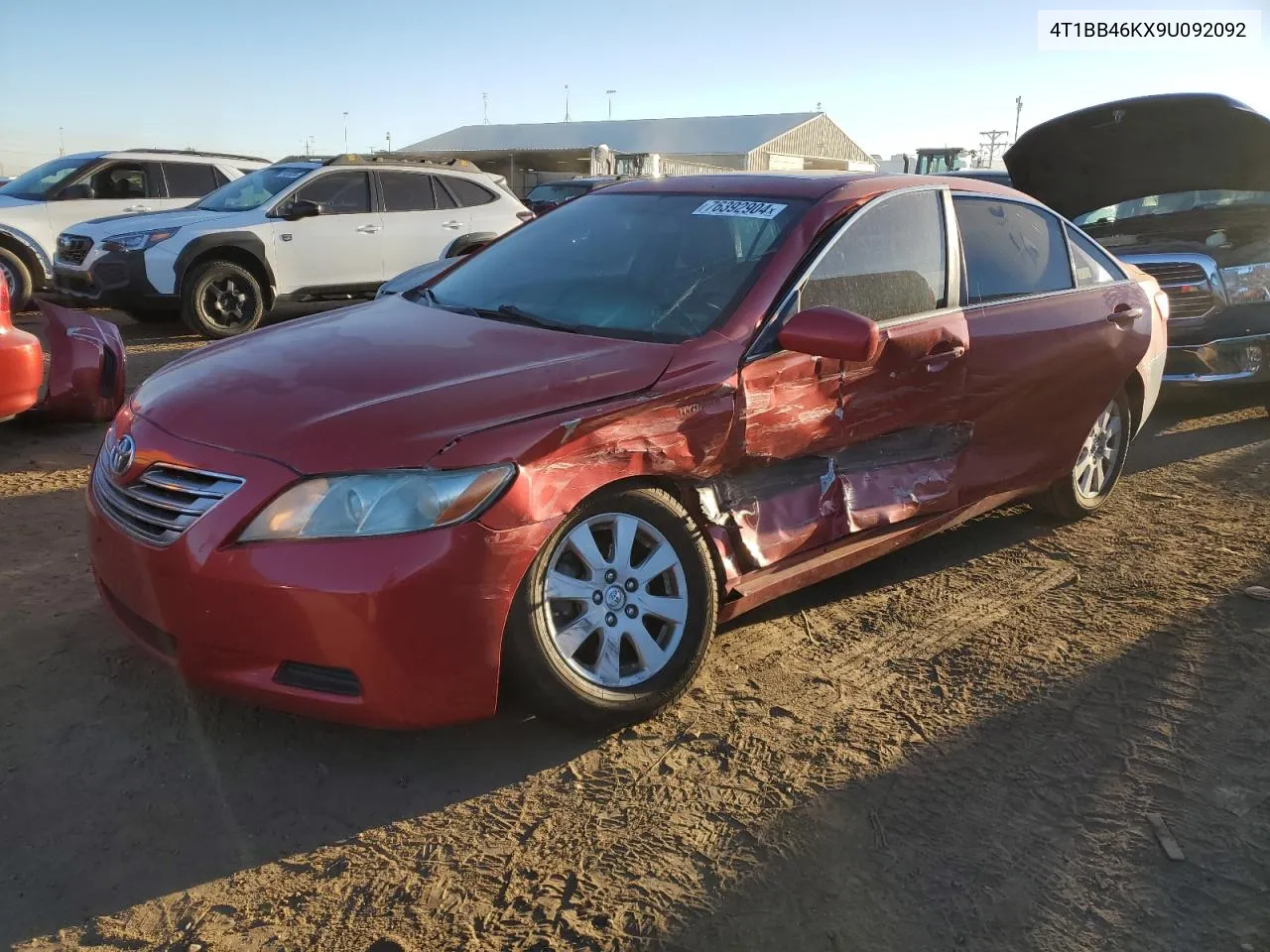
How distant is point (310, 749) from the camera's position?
9.57ft

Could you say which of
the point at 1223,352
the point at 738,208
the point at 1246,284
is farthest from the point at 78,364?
the point at 1246,284

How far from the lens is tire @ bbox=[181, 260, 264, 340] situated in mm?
9445

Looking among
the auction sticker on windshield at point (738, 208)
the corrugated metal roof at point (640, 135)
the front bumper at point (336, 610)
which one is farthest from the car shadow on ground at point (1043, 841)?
the corrugated metal roof at point (640, 135)

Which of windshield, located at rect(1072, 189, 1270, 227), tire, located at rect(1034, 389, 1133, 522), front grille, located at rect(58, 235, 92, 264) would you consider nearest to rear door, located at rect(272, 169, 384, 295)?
front grille, located at rect(58, 235, 92, 264)

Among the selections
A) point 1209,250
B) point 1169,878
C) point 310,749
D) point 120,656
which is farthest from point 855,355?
point 1209,250

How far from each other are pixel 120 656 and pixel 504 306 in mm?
1729

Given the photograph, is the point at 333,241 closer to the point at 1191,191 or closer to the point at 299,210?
the point at 299,210

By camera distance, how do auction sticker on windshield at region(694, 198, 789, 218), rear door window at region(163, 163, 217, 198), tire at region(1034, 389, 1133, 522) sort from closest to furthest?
auction sticker on windshield at region(694, 198, 789, 218)
tire at region(1034, 389, 1133, 522)
rear door window at region(163, 163, 217, 198)

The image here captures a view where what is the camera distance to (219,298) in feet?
31.8

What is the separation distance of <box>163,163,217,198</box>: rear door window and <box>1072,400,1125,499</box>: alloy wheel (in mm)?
10768

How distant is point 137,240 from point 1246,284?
8989 mm

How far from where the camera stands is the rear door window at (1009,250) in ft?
13.9

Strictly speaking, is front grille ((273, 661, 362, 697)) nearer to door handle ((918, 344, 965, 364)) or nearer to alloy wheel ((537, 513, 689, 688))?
alloy wheel ((537, 513, 689, 688))

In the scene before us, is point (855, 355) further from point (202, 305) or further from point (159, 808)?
point (202, 305)
